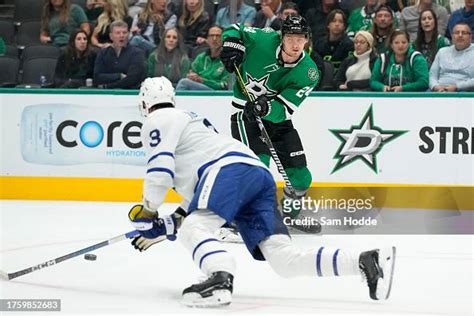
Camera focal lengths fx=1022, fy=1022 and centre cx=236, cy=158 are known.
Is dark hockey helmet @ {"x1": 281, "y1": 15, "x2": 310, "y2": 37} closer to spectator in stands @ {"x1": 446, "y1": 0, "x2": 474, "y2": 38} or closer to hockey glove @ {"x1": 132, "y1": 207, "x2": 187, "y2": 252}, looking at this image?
hockey glove @ {"x1": 132, "y1": 207, "x2": 187, "y2": 252}

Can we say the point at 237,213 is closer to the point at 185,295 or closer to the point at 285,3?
the point at 185,295

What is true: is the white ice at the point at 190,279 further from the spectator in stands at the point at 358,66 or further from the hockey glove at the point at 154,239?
the spectator in stands at the point at 358,66

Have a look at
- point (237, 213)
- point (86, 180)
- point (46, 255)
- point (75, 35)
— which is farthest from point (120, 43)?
point (237, 213)

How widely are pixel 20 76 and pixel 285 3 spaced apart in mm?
2086

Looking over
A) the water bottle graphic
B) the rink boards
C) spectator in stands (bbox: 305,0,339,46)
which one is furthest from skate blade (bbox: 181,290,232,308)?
spectator in stands (bbox: 305,0,339,46)

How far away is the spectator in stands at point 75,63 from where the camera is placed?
7645 mm

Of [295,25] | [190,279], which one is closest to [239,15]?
[295,25]

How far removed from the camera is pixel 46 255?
5367mm

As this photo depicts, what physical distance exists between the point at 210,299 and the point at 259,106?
2.23 metres

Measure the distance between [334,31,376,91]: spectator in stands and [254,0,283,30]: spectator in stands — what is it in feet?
2.04

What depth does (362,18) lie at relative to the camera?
24.8 feet

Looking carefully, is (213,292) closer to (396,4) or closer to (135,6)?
(396,4)

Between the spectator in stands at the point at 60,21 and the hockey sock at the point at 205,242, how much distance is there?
432cm

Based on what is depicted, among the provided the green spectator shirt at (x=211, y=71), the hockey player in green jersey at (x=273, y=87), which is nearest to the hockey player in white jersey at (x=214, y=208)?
the hockey player in green jersey at (x=273, y=87)
